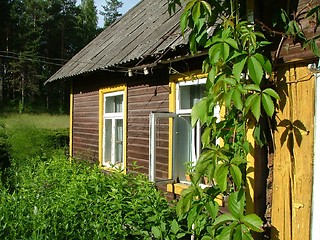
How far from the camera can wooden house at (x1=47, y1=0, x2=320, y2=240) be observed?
6.62 feet

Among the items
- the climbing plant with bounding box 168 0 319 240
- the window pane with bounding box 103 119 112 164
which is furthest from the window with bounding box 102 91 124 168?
the climbing plant with bounding box 168 0 319 240

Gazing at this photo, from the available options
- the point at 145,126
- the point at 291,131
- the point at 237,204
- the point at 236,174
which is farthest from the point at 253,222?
the point at 145,126

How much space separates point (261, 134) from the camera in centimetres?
212

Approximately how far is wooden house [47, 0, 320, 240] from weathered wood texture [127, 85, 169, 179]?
0.06 feet

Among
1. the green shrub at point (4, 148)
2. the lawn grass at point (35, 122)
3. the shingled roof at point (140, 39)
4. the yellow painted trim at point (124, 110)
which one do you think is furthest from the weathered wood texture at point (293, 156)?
the lawn grass at point (35, 122)

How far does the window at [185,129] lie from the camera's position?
564cm

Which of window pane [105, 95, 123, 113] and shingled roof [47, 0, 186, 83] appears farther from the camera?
window pane [105, 95, 123, 113]

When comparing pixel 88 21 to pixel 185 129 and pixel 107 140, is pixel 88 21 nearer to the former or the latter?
pixel 107 140

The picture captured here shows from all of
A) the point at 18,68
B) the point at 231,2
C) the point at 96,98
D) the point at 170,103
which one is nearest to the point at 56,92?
the point at 18,68

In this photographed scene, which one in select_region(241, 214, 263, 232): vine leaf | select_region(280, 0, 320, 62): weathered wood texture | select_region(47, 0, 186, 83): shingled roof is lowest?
select_region(241, 214, 263, 232): vine leaf

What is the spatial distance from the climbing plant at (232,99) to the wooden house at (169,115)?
0.11m

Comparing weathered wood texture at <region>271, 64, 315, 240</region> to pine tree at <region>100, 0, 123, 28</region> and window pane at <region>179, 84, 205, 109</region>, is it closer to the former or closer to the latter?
window pane at <region>179, 84, 205, 109</region>

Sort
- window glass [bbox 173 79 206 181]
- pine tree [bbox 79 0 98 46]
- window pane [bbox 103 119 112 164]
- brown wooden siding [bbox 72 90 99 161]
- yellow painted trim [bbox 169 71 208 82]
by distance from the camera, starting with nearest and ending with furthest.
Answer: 1. yellow painted trim [bbox 169 71 208 82]
2. window glass [bbox 173 79 206 181]
3. window pane [bbox 103 119 112 164]
4. brown wooden siding [bbox 72 90 99 161]
5. pine tree [bbox 79 0 98 46]

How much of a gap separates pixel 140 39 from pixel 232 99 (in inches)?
229
